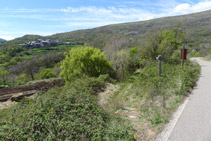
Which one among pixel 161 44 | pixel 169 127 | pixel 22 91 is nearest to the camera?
pixel 169 127

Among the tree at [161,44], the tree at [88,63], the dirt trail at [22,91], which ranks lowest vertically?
the dirt trail at [22,91]

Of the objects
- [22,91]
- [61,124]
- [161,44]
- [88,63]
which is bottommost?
[22,91]

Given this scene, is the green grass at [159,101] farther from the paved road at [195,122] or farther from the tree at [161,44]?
the tree at [161,44]

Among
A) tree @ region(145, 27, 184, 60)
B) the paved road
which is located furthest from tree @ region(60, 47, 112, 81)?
the paved road

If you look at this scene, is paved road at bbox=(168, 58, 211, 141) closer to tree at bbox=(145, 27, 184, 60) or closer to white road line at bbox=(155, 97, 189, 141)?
white road line at bbox=(155, 97, 189, 141)

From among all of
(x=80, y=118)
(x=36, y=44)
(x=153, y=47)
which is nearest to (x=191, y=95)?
(x=80, y=118)

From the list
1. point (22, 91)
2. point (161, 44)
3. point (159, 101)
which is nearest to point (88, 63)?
point (22, 91)

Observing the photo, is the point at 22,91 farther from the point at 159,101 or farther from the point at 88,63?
the point at 159,101

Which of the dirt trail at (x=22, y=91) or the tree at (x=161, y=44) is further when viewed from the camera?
the dirt trail at (x=22, y=91)

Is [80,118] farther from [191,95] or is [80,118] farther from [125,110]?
[191,95]

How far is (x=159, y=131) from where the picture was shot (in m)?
4.09

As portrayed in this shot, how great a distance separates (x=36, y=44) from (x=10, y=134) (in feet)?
383

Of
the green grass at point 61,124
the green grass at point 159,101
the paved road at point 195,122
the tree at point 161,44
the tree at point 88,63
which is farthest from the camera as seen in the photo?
the tree at point 88,63

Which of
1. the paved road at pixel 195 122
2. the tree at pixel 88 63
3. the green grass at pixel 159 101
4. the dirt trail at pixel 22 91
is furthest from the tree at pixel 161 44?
the dirt trail at pixel 22 91
